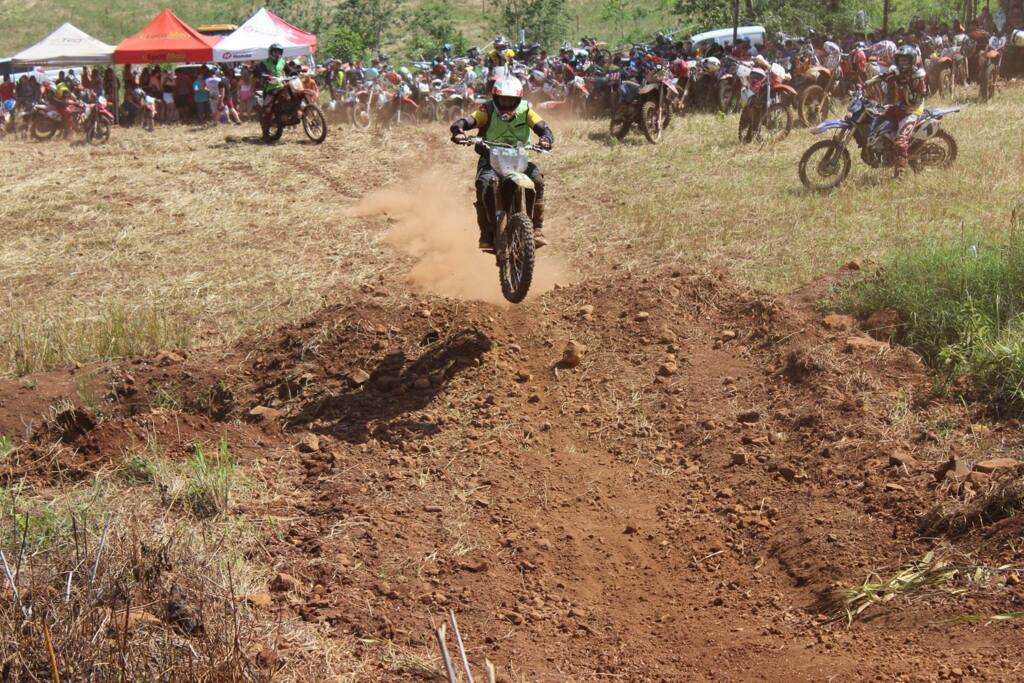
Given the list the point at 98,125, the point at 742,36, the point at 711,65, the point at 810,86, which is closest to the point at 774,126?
the point at 810,86

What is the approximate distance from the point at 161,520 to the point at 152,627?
143cm

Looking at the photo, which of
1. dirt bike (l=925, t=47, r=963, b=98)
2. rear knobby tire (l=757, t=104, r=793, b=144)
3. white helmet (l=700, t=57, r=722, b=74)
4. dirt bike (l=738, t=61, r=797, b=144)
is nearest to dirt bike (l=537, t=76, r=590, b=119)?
white helmet (l=700, t=57, r=722, b=74)

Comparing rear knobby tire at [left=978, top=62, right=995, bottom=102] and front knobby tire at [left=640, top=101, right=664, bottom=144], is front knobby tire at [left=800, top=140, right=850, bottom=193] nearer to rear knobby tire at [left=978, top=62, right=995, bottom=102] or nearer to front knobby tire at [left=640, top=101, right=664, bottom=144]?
front knobby tire at [left=640, top=101, right=664, bottom=144]

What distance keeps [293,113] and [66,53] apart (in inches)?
286

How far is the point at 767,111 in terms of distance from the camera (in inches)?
659

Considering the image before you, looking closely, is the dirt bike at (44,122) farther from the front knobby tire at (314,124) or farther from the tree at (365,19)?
the tree at (365,19)

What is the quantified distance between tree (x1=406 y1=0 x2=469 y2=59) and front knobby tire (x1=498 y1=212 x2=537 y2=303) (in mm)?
27744

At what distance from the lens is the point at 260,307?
1059 cm

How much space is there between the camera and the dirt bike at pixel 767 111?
16.7 m

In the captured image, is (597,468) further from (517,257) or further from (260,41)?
(260,41)

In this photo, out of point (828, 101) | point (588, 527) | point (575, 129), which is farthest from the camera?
point (575, 129)

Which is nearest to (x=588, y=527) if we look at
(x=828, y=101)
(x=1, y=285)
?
(x=1, y=285)

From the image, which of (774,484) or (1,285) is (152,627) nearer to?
(774,484)

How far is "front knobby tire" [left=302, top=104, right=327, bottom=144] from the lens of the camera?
19.4m
